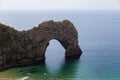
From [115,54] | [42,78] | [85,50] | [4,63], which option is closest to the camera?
[42,78]

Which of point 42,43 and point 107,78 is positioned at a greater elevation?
point 42,43

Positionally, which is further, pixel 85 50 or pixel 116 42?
pixel 116 42

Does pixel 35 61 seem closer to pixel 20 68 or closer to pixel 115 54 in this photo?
pixel 20 68

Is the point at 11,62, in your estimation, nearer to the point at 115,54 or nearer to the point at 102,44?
the point at 115,54

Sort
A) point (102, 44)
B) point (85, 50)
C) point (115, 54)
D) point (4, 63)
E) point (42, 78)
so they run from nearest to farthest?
1. point (42, 78)
2. point (4, 63)
3. point (115, 54)
4. point (85, 50)
5. point (102, 44)

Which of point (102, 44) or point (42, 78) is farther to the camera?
point (102, 44)

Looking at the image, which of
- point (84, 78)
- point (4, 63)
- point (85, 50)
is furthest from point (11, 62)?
point (85, 50)

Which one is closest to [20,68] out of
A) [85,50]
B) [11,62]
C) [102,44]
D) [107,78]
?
[11,62]
